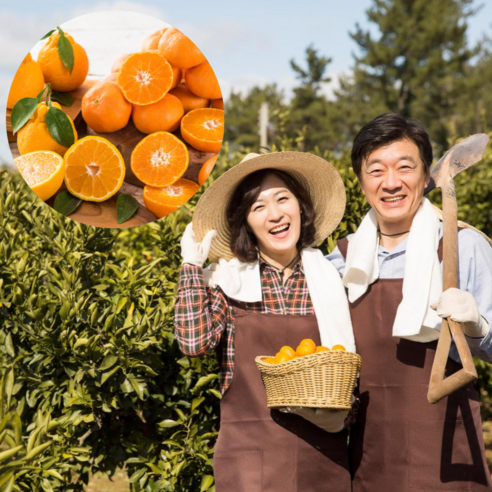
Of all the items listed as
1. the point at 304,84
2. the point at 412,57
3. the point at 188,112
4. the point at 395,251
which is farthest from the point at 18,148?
the point at 304,84

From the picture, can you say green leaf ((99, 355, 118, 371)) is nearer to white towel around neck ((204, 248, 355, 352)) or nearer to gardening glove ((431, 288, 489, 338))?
white towel around neck ((204, 248, 355, 352))

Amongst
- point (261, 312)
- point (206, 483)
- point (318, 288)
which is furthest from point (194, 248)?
point (206, 483)

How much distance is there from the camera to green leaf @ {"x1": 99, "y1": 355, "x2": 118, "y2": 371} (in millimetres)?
2520

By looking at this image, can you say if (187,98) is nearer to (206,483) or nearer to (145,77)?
(145,77)

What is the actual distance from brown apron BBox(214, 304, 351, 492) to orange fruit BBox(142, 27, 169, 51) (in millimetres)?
925

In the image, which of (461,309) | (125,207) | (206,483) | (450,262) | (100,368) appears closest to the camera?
(461,309)

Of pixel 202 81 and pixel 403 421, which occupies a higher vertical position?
pixel 202 81

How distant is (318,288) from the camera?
2266 millimetres

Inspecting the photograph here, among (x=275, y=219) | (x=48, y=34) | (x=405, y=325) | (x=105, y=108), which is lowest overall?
(x=405, y=325)

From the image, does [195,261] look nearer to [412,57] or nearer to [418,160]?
[418,160]

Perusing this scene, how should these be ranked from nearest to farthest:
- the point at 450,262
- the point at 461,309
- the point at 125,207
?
the point at 461,309
the point at 450,262
the point at 125,207

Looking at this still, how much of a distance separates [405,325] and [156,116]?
40.8 inches

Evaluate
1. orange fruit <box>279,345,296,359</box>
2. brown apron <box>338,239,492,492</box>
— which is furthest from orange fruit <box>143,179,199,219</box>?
brown apron <box>338,239,492,492</box>

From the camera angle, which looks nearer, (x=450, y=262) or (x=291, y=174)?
(x=450, y=262)
